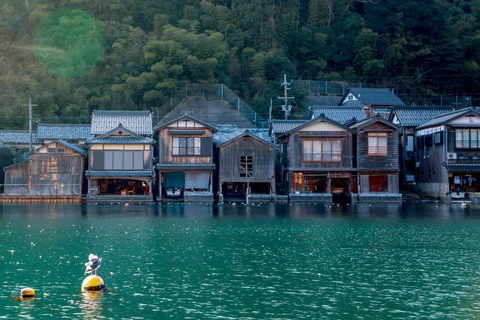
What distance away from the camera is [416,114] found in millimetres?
59094

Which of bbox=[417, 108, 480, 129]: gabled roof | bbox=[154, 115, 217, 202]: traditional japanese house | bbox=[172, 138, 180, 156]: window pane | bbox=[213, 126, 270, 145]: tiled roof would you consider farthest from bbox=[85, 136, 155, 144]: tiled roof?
bbox=[417, 108, 480, 129]: gabled roof

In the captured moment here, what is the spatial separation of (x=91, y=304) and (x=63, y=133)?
48.7 metres

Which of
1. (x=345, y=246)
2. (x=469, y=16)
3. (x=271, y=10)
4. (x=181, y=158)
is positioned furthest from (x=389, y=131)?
(x=469, y=16)

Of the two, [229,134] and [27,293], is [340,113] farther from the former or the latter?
[27,293]

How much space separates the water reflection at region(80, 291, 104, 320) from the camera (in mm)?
15000

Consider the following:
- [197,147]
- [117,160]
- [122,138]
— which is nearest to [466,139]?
[197,147]

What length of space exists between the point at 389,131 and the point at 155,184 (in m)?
20.8

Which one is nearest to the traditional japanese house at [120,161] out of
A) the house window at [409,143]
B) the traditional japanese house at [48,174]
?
the traditional japanese house at [48,174]

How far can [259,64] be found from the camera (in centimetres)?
8038

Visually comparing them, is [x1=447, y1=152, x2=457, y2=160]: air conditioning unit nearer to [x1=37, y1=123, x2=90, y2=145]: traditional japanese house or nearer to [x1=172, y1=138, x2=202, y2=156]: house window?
[x1=172, y1=138, x2=202, y2=156]: house window

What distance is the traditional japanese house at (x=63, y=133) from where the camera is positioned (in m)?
61.3

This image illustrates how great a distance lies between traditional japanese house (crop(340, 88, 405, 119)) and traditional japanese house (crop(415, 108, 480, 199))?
15.5 metres

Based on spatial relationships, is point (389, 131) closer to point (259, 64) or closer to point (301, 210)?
point (301, 210)

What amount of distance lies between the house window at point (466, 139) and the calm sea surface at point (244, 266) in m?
15.0
